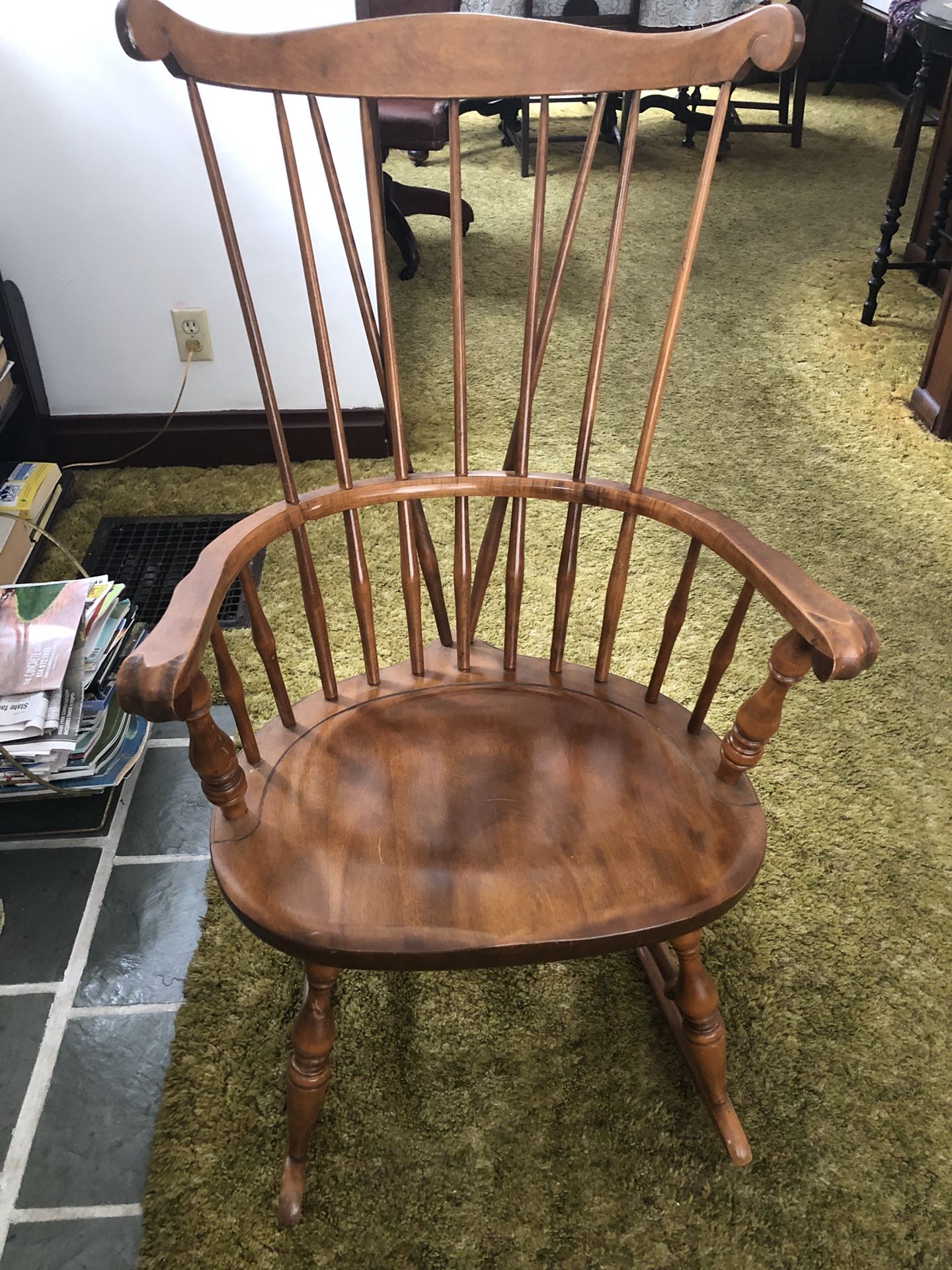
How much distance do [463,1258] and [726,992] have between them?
45 centimetres

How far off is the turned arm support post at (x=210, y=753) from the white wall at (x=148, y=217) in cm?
131

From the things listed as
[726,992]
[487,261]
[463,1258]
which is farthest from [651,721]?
[487,261]

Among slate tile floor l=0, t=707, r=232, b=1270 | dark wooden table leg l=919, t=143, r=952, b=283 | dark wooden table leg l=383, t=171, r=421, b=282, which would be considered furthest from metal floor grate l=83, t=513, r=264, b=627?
dark wooden table leg l=919, t=143, r=952, b=283

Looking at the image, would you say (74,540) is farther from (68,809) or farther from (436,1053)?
(436,1053)

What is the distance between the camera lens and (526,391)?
0.98 meters

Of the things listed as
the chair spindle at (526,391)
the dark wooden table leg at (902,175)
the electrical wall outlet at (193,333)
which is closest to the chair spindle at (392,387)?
the chair spindle at (526,391)

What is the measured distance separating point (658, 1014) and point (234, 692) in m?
0.70

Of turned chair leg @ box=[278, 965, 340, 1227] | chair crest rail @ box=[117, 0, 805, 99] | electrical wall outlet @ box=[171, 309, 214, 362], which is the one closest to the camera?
chair crest rail @ box=[117, 0, 805, 99]

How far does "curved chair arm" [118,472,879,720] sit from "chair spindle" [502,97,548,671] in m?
0.04

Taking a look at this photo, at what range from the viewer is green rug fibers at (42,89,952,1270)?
1.01 meters

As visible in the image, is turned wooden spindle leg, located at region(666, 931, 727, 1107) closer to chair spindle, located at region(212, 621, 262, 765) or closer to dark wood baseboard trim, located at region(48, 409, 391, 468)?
chair spindle, located at region(212, 621, 262, 765)

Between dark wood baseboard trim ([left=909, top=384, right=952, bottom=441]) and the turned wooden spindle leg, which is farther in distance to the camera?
dark wood baseboard trim ([left=909, top=384, right=952, bottom=441])

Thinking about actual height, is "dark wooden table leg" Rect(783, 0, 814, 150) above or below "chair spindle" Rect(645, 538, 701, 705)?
below

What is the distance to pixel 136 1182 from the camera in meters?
1.03
